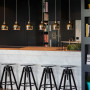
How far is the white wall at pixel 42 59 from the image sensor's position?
5.93 m

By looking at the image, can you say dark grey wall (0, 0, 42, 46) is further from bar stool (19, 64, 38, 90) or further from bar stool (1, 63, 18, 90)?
bar stool (19, 64, 38, 90)

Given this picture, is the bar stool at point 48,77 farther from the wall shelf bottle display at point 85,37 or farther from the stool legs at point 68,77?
the wall shelf bottle display at point 85,37

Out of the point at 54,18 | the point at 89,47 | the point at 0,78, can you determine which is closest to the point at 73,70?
the point at 89,47

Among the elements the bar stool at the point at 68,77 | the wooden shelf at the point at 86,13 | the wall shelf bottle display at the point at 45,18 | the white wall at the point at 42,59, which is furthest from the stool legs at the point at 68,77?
the wall shelf bottle display at the point at 45,18

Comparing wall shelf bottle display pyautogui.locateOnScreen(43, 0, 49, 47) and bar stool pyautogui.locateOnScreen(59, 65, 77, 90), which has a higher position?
wall shelf bottle display pyautogui.locateOnScreen(43, 0, 49, 47)

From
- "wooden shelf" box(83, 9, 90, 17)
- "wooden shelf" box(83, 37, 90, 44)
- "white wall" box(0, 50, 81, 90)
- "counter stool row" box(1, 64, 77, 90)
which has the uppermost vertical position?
"wooden shelf" box(83, 9, 90, 17)

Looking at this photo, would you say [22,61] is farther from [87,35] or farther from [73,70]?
[87,35]

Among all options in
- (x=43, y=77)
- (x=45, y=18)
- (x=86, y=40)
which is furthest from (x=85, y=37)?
(x=45, y=18)

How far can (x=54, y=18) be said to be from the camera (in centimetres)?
876

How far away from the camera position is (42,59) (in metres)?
6.15

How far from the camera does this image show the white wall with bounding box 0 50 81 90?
19.5ft

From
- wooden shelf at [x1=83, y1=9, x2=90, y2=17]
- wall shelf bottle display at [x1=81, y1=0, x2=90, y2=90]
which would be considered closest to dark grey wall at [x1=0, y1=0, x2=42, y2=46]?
wall shelf bottle display at [x1=81, y1=0, x2=90, y2=90]

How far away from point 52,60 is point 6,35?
4.08m

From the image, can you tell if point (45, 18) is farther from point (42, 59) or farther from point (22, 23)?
point (42, 59)
